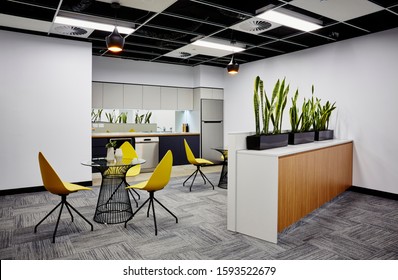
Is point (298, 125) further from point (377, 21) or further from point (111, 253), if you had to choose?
point (111, 253)

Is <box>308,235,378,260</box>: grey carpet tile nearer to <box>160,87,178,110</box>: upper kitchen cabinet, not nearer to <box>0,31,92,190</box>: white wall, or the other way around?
<box>0,31,92,190</box>: white wall

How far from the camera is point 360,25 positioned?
440 cm

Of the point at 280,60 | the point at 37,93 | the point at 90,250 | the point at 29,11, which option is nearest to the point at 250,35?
the point at 280,60

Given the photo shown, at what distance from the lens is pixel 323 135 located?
189 inches

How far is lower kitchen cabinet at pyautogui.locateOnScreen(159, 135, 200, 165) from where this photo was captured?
6995 mm

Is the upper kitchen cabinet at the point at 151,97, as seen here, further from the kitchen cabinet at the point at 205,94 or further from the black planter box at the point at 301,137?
the black planter box at the point at 301,137

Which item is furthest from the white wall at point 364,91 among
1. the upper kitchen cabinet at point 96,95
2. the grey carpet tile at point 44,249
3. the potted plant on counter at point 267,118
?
the grey carpet tile at point 44,249

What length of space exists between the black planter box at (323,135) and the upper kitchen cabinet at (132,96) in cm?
418

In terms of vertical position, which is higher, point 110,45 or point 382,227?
point 110,45

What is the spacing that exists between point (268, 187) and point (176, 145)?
457 cm

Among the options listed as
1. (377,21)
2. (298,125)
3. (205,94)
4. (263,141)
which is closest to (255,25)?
(298,125)

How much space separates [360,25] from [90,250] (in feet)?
15.5

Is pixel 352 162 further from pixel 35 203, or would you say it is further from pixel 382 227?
pixel 35 203

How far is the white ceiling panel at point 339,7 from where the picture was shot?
3527 millimetres
